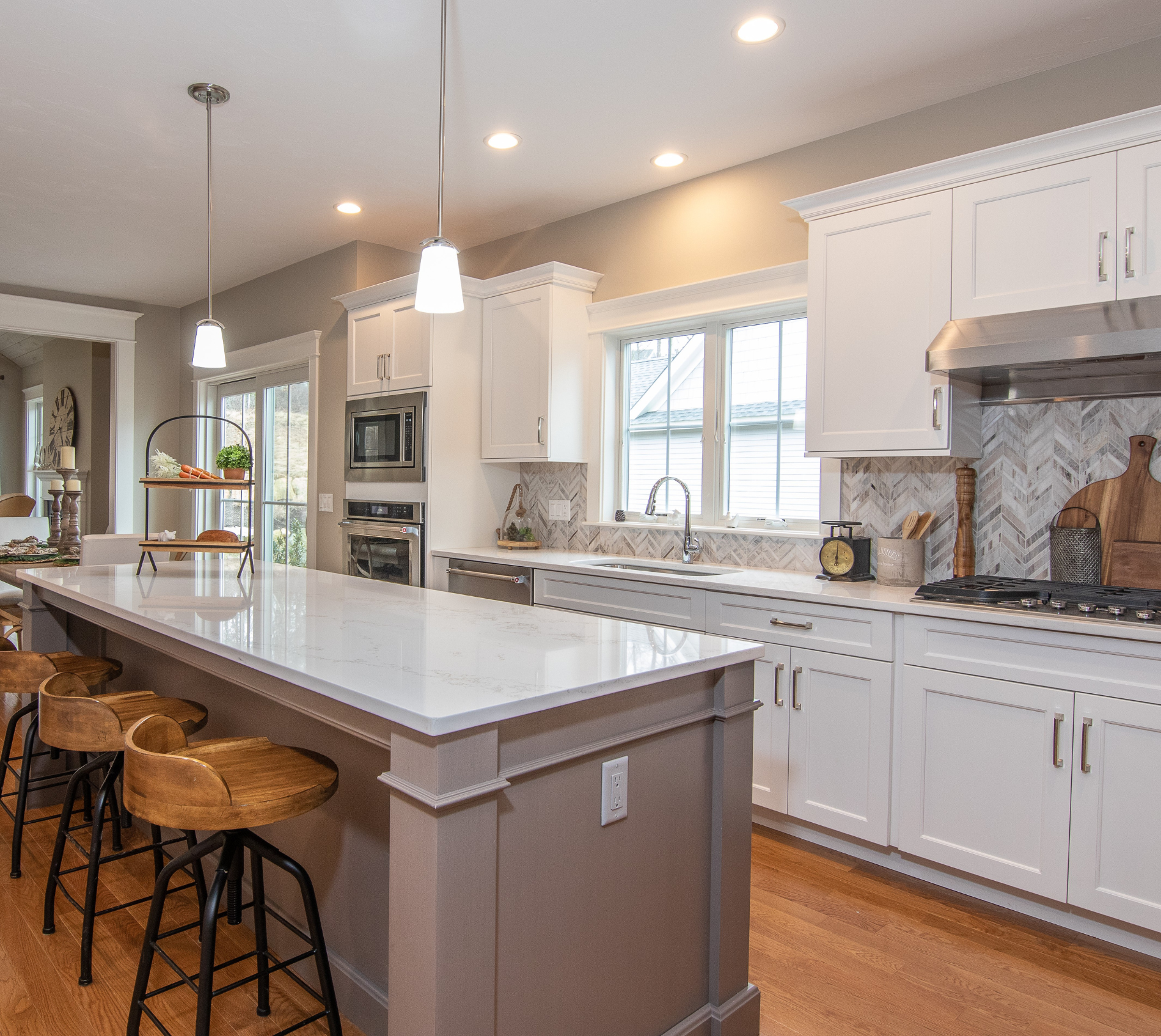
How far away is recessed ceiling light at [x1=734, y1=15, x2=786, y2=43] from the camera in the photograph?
251 centimetres

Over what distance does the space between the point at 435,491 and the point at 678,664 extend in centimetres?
288

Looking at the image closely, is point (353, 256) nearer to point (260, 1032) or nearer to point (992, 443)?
point (992, 443)

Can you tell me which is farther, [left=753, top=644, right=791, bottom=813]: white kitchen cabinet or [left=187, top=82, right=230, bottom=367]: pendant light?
[left=187, top=82, right=230, bottom=367]: pendant light

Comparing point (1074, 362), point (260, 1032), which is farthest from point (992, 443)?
point (260, 1032)

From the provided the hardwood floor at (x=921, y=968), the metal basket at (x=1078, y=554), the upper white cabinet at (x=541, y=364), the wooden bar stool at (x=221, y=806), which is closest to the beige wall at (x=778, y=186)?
→ the upper white cabinet at (x=541, y=364)

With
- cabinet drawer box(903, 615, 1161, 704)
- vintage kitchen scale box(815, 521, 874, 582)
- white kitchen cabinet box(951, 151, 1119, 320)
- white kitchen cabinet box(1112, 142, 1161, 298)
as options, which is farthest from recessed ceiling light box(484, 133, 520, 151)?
cabinet drawer box(903, 615, 1161, 704)

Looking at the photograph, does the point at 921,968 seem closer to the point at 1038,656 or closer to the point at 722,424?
the point at 1038,656

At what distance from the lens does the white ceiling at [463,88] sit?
2.52 meters

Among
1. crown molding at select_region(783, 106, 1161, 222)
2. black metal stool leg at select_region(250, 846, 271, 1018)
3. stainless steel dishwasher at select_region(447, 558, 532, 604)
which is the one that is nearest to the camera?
black metal stool leg at select_region(250, 846, 271, 1018)

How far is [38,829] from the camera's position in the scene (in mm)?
2801

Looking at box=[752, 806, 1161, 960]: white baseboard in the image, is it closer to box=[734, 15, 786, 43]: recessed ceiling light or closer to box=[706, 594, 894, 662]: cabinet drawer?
box=[706, 594, 894, 662]: cabinet drawer

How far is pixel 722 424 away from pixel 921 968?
2296 millimetres

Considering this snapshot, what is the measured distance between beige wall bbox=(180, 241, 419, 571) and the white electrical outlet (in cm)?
380

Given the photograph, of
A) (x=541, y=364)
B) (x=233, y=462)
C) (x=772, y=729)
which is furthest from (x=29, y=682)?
(x=541, y=364)
